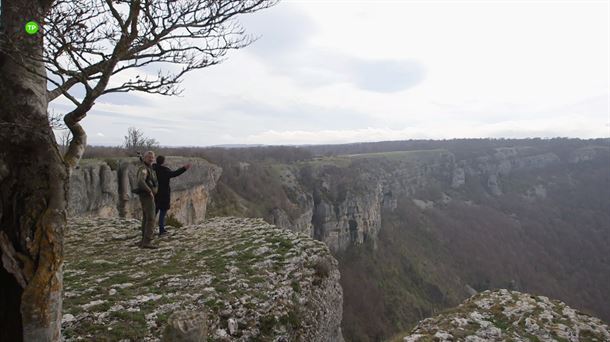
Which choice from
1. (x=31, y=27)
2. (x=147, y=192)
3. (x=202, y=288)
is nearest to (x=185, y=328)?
(x=202, y=288)

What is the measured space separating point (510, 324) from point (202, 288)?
25.5ft

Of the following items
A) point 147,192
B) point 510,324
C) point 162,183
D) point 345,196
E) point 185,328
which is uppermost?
point 162,183

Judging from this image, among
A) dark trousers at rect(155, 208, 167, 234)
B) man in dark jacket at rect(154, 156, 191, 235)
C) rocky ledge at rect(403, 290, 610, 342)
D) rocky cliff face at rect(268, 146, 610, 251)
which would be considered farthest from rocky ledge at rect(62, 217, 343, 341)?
rocky cliff face at rect(268, 146, 610, 251)

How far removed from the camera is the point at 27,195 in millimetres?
4469

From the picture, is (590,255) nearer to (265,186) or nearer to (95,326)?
(265,186)

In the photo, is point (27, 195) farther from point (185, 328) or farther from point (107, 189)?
point (107, 189)

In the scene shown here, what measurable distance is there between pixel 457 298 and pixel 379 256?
20.2 m

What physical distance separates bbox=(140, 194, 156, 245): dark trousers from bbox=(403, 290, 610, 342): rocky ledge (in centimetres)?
831

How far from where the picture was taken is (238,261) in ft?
31.7

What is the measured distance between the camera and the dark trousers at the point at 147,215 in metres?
10.6

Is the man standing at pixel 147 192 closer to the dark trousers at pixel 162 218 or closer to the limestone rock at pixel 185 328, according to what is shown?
the dark trousers at pixel 162 218

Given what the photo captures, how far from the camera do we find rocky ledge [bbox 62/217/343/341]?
5767mm

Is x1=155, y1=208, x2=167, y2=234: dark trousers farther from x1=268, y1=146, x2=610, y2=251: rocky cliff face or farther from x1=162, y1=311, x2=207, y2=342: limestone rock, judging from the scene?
x1=268, y1=146, x2=610, y2=251: rocky cliff face

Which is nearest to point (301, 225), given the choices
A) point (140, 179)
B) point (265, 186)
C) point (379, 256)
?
point (265, 186)
